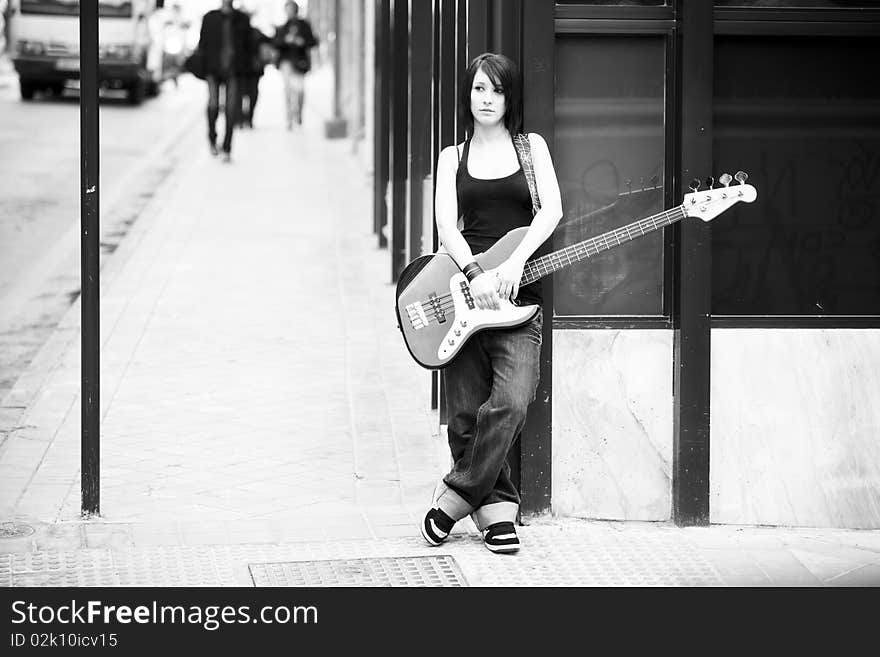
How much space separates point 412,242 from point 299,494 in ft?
14.3

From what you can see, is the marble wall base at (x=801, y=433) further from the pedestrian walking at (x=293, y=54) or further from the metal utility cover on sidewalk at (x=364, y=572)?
the pedestrian walking at (x=293, y=54)

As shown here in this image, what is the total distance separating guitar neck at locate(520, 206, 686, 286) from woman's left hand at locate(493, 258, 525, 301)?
126mm

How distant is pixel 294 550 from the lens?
20.5 feet

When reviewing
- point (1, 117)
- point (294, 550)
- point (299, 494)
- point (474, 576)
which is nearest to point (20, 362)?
point (299, 494)

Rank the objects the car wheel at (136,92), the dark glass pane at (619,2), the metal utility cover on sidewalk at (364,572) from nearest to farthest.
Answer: the metal utility cover on sidewalk at (364,572)
the dark glass pane at (619,2)
the car wheel at (136,92)

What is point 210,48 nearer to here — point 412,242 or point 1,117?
point 1,117

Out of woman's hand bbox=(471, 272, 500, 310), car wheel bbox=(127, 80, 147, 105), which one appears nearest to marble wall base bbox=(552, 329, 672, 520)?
woman's hand bbox=(471, 272, 500, 310)

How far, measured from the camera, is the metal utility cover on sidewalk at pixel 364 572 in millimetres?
5832

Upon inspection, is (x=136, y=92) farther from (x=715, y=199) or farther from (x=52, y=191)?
(x=715, y=199)

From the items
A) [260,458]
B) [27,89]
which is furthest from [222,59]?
[260,458]

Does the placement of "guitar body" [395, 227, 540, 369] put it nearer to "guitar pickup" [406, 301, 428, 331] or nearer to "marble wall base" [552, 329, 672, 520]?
"guitar pickup" [406, 301, 428, 331]

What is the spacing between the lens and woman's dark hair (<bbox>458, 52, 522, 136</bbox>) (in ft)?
20.0

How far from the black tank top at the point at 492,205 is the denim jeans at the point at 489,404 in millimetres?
187

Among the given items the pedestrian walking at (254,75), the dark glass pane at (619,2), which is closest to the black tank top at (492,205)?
the dark glass pane at (619,2)
